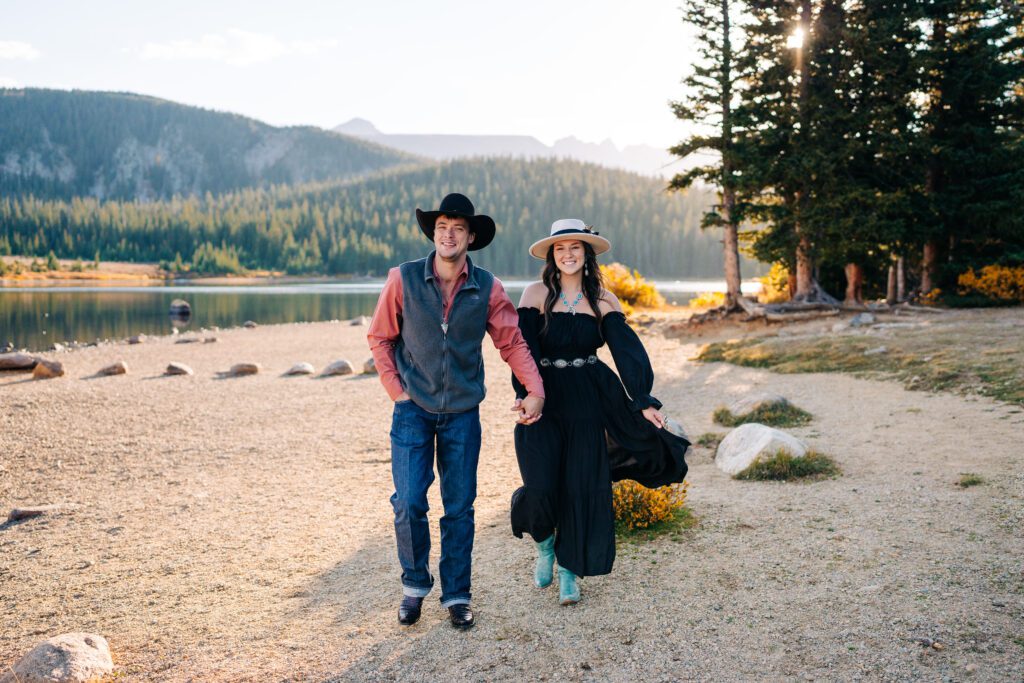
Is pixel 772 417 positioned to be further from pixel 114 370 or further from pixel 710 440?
pixel 114 370

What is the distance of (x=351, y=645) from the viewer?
150 inches

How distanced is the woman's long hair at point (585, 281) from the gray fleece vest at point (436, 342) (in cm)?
53

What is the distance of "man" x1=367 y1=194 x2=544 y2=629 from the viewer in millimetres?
3787

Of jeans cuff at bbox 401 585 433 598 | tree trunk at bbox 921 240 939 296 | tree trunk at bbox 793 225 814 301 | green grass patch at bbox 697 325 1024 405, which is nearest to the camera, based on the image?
jeans cuff at bbox 401 585 433 598

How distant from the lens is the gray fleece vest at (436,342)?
12.4 ft

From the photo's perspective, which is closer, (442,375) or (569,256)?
(442,375)

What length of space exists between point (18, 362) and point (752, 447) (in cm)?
1797

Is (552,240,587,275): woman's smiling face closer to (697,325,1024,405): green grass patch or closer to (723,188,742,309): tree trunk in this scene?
(697,325,1024,405): green grass patch

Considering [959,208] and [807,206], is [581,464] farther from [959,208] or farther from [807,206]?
[959,208]

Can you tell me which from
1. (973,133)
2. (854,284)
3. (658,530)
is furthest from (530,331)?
(973,133)

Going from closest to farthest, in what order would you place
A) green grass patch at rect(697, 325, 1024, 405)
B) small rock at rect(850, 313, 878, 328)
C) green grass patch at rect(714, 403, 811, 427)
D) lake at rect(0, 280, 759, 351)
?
1. green grass patch at rect(714, 403, 811, 427)
2. green grass patch at rect(697, 325, 1024, 405)
3. small rock at rect(850, 313, 878, 328)
4. lake at rect(0, 280, 759, 351)

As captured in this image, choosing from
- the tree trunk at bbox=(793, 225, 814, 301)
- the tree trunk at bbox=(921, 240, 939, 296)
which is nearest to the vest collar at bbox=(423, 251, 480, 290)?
the tree trunk at bbox=(793, 225, 814, 301)

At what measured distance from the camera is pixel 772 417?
29.2 feet

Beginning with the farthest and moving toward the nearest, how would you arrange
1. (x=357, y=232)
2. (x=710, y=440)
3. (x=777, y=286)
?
(x=357, y=232), (x=777, y=286), (x=710, y=440)
